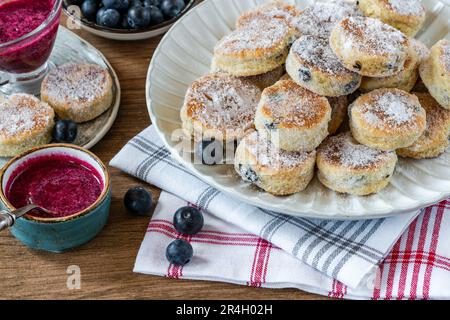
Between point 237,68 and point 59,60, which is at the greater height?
point 237,68

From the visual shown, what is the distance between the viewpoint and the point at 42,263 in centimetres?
191

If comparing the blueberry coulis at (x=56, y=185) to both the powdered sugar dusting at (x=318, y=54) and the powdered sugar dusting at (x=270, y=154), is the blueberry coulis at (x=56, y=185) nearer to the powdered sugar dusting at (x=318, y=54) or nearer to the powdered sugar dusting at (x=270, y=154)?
the powdered sugar dusting at (x=270, y=154)

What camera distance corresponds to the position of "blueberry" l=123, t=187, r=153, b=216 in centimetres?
200

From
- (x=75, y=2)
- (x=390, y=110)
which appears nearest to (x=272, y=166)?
(x=390, y=110)

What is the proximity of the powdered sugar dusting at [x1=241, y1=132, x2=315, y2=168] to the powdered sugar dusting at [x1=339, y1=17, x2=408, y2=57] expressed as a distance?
341 millimetres

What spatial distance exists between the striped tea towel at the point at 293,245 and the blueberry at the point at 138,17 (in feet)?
2.45

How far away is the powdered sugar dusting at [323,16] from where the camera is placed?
208cm

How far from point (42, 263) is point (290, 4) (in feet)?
4.21

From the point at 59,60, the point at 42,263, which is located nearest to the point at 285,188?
the point at 42,263

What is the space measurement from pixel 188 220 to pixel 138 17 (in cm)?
97

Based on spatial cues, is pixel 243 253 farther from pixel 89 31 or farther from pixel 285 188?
pixel 89 31

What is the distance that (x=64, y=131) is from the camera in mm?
2168

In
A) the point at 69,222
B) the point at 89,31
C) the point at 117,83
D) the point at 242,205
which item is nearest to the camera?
the point at 69,222

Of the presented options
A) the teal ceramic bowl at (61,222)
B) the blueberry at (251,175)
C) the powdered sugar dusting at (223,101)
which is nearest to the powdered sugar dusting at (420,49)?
the powdered sugar dusting at (223,101)
